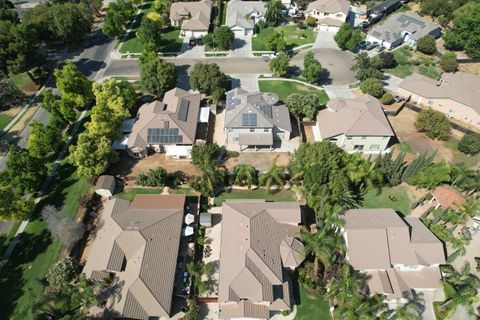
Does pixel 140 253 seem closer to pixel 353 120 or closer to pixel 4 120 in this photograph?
pixel 353 120

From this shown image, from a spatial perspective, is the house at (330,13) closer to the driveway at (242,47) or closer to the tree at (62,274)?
the driveway at (242,47)

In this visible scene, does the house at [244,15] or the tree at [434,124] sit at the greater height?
the house at [244,15]

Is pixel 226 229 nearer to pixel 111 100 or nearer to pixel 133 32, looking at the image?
pixel 111 100

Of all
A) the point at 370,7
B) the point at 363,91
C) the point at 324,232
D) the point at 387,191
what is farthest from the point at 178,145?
the point at 370,7

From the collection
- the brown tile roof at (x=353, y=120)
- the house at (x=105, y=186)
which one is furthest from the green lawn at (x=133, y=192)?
the brown tile roof at (x=353, y=120)

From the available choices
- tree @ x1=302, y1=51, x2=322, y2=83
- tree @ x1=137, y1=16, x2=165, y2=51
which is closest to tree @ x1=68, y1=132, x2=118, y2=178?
tree @ x1=137, y1=16, x2=165, y2=51

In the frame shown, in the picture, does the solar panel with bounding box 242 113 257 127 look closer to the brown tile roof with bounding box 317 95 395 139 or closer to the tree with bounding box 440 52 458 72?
the brown tile roof with bounding box 317 95 395 139

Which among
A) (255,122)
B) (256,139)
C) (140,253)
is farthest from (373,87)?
(140,253)
